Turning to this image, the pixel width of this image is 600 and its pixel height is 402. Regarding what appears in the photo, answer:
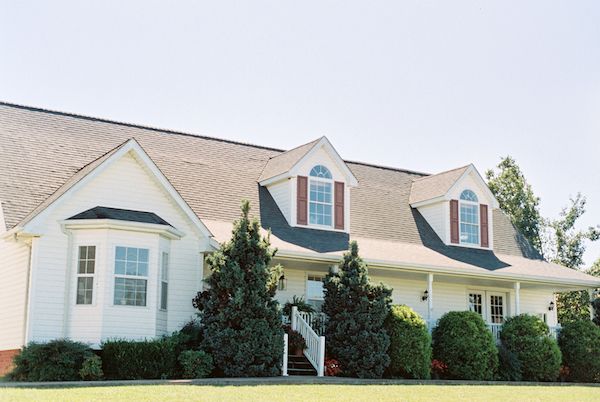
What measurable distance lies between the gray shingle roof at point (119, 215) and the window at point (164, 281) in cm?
95

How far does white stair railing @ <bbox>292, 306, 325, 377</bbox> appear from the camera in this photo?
2159 centimetres

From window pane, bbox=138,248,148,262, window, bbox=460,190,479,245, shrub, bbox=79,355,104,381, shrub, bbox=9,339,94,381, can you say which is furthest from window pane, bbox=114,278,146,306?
window, bbox=460,190,479,245

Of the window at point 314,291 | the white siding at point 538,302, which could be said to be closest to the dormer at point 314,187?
the window at point 314,291

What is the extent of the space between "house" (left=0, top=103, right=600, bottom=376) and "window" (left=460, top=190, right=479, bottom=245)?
0.17 ft

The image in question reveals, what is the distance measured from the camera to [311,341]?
72.7ft

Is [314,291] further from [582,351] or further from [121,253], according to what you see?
[582,351]

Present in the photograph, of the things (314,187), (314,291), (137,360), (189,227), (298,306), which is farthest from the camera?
(314,187)

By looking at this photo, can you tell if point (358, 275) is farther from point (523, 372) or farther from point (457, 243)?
point (457, 243)

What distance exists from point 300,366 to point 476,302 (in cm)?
996

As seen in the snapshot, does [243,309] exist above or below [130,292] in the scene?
below

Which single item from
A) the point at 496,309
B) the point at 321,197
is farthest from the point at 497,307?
the point at 321,197

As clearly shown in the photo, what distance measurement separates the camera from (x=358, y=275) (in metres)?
22.5

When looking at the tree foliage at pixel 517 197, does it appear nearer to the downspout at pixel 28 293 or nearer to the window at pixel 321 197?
the window at pixel 321 197

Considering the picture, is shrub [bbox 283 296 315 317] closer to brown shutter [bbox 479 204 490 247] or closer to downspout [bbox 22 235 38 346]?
downspout [bbox 22 235 38 346]
